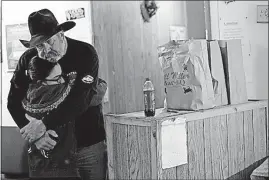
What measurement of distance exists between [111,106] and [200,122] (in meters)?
1.46

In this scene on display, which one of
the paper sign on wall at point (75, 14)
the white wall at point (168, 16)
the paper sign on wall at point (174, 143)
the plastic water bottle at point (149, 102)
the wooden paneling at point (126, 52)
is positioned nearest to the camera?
the paper sign on wall at point (174, 143)

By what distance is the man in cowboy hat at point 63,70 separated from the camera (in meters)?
2.09

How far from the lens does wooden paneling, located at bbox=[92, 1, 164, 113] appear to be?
131 inches

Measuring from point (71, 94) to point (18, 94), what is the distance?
11.6 inches

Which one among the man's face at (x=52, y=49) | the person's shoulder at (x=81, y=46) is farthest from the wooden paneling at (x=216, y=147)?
the man's face at (x=52, y=49)

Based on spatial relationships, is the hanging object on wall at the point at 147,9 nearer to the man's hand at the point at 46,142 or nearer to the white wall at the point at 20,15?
the white wall at the point at 20,15

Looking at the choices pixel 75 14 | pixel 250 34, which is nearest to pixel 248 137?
pixel 250 34

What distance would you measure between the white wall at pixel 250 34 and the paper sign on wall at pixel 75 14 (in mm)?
1041

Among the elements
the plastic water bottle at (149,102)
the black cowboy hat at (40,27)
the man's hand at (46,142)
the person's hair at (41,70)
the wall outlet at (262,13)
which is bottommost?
the man's hand at (46,142)

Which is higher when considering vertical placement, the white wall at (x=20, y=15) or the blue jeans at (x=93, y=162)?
the white wall at (x=20, y=15)

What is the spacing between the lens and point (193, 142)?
1.98 m

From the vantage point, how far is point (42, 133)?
208 cm

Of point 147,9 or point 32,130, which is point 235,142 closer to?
point 32,130

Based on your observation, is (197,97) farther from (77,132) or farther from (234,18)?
(234,18)
